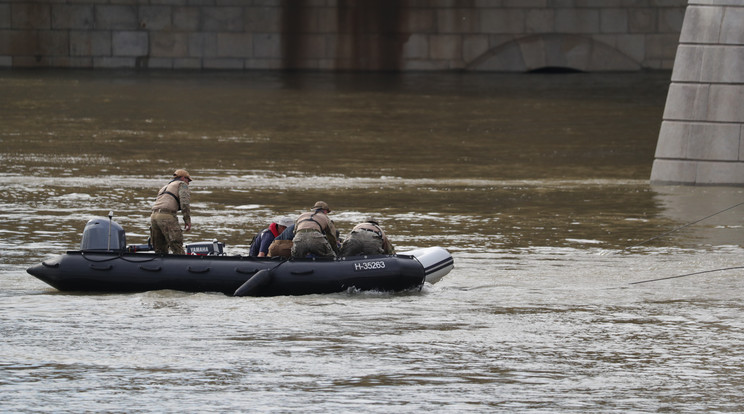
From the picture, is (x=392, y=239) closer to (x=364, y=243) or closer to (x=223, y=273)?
(x=364, y=243)

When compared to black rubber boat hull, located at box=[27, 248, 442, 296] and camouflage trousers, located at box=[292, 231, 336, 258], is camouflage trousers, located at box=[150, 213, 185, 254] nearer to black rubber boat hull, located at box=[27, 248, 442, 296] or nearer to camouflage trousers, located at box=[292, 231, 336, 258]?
black rubber boat hull, located at box=[27, 248, 442, 296]

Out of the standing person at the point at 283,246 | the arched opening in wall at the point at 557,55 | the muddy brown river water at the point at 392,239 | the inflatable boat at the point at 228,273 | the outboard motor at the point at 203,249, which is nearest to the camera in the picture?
the muddy brown river water at the point at 392,239

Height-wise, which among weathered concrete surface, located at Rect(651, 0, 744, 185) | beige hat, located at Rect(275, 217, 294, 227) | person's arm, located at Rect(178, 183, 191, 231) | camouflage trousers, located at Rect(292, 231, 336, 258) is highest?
weathered concrete surface, located at Rect(651, 0, 744, 185)

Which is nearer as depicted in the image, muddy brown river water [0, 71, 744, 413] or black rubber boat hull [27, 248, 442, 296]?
muddy brown river water [0, 71, 744, 413]

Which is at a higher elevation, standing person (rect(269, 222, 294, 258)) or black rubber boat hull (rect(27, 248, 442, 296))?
standing person (rect(269, 222, 294, 258))

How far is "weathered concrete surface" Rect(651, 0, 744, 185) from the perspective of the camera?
25.1 metres

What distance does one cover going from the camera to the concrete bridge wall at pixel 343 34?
40.3 meters

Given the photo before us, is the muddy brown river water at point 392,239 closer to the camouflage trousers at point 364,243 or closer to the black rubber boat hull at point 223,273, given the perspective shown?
the black rubber boat hull at point 223,273

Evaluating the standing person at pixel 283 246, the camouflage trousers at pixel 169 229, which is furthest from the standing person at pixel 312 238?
the camouflage trousers at pixel 169 229

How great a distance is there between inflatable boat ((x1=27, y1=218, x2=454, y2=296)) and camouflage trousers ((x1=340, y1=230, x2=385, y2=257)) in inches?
10.6

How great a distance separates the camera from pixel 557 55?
40.8 m

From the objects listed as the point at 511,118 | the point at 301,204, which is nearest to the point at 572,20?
the point at 511,118

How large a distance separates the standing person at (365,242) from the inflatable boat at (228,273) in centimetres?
28

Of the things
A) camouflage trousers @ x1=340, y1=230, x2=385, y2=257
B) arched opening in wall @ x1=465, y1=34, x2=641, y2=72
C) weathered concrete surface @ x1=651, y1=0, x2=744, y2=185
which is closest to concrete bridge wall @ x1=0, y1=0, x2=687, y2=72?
arched opening in wall @ x1=465, y1=34, x2=641, y2=72
